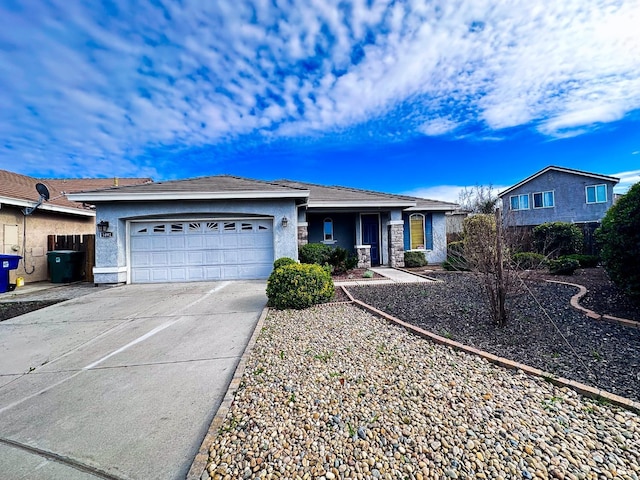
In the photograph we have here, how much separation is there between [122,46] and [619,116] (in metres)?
21.6

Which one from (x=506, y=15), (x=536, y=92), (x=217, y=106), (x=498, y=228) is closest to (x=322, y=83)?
(x=217, y=106)

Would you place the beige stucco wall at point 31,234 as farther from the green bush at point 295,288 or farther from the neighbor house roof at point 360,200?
the green bush at point 295,288

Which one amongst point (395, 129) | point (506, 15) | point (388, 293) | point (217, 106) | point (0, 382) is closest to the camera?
point (0, 382)

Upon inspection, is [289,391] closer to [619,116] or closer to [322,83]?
[322,83]

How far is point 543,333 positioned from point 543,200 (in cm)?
2422

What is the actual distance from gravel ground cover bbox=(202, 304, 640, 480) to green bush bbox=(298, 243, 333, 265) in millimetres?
6861

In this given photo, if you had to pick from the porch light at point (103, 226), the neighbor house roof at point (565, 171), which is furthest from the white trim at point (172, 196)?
the neighbor house roof at point (565, 171)

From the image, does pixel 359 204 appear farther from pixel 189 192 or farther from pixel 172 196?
pixel 172 196

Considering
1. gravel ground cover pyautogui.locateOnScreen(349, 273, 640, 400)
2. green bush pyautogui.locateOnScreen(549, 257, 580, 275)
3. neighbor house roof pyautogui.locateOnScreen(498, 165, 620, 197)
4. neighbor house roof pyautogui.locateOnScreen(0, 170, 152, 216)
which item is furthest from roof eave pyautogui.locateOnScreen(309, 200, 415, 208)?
neighbor house roof pyautogui.locateOnScreen(498, 165, 620, 197)

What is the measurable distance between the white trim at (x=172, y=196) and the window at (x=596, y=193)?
22672 millimetres

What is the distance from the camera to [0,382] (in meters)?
3.32

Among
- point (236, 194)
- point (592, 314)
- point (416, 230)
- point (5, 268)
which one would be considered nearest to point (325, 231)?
point (416, 230)

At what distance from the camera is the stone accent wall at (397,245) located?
12609 mm

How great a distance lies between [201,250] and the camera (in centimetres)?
1016
